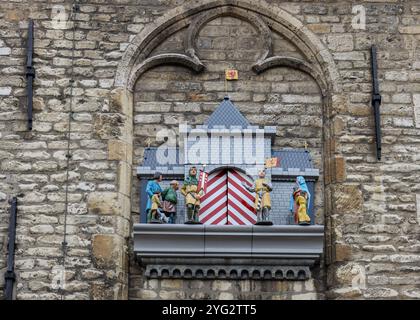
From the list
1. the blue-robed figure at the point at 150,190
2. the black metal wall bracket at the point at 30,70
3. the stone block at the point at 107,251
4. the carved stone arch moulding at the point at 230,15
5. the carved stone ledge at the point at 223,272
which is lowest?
the carved stone ledge at the point at 223,272

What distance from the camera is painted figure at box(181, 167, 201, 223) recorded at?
11656mm

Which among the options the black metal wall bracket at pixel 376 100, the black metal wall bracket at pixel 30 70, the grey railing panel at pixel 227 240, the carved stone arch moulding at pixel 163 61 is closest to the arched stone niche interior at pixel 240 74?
the carved stone arch moulding at pixel 163 61

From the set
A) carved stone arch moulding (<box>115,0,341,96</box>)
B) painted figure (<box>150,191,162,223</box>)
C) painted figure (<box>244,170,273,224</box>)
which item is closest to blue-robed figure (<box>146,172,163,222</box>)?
painted figure (<box>150,191,162,223</box>)

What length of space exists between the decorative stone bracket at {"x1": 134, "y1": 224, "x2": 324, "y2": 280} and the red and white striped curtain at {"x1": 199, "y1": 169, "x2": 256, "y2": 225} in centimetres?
22

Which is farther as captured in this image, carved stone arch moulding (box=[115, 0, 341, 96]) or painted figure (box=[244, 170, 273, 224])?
carved stone arch moulding (box=[115, 0, 341, 96])

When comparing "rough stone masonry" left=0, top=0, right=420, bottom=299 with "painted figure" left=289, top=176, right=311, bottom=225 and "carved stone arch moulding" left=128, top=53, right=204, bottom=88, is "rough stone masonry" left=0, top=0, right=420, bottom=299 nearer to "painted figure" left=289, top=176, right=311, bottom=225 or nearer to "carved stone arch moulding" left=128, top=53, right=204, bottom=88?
"carved stone arch moulding" left=128, top=53, right=204, bottom=88

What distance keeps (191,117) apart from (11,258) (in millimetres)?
2328

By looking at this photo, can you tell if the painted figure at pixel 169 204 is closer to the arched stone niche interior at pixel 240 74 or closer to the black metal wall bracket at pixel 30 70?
the arched stone niche interior at pixel 240 74

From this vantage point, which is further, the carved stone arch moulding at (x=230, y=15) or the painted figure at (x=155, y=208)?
the carved stone arch moulding at (x=230, y=15)

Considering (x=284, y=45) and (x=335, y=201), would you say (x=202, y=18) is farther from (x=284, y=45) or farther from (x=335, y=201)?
(x=335, y=201)

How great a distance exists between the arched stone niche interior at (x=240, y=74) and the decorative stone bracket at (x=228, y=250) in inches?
29.3

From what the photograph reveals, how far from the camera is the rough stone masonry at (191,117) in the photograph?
11664 mm

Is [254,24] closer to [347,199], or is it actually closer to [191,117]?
[191,117]

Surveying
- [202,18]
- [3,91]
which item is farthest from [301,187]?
[3,91]
